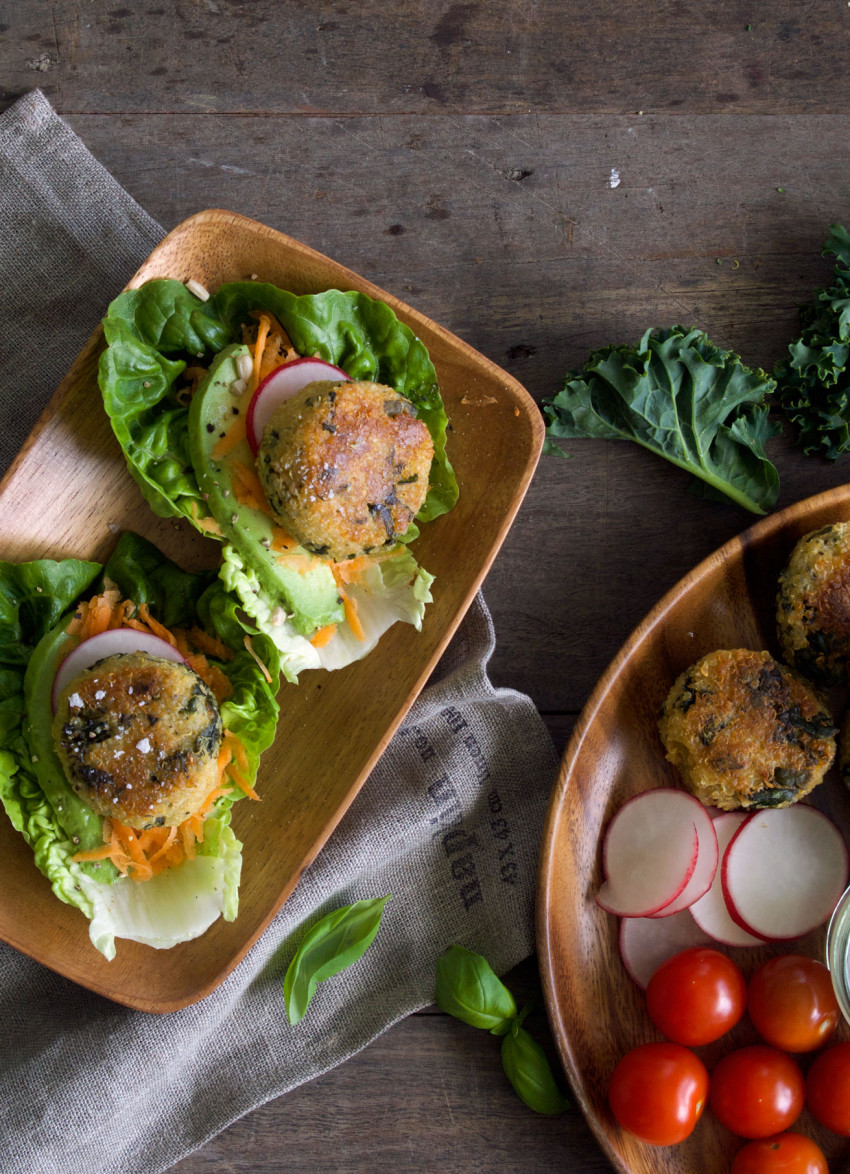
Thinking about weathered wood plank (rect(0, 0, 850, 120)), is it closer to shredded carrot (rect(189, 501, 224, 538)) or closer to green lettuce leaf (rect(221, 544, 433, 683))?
shredded carrot (rect(189, 501, 224, 538))

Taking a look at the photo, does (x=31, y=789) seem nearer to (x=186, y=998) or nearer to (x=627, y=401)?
(x=186, y=998)

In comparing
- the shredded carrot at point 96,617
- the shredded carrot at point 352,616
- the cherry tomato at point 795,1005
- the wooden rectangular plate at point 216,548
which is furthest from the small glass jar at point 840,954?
Result: the shredded carrot at point 96,617

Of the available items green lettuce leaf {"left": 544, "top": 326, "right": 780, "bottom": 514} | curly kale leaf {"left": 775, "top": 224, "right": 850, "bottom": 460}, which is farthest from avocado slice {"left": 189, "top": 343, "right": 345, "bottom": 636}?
curly kale leaf {"left": 775, "top": 224, "right": 850, "bottom": 460}

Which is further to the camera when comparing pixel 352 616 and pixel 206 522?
pixel 352 616

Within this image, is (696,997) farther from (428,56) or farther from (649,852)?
(428,56)

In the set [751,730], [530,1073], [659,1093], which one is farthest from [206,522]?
[659,1093]

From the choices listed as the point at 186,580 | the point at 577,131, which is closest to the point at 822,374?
the point at 577,131

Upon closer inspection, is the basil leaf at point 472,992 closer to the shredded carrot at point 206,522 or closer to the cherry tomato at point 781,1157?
the cherry tomato at point 781,1157
